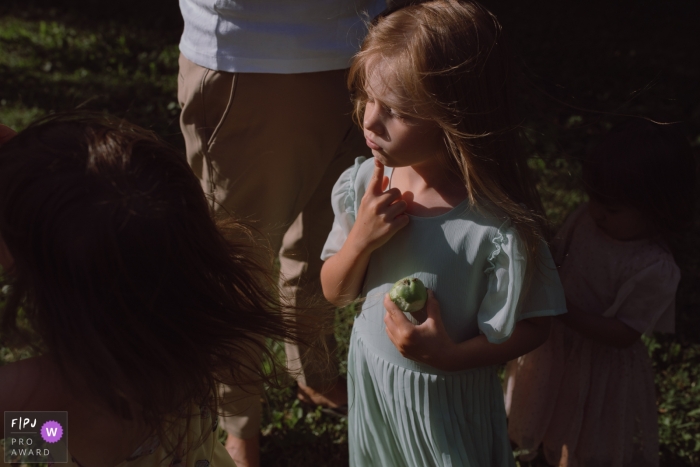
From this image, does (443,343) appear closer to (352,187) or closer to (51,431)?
(352,187)

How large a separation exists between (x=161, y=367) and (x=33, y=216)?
0.42m

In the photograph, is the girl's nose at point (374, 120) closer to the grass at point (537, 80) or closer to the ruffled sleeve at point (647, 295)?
the ruffled sleeve at point (647, 295)

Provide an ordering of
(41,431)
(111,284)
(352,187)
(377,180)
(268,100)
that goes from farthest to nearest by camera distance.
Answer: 1. (268,100)
2. (352,187)
3. (377,180)
4. (41,431)
5. (111,284)

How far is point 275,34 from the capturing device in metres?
1.96

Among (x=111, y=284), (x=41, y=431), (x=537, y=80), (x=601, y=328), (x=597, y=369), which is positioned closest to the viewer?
(x=111, y=284)

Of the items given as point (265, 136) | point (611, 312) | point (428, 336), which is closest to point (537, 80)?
point (611, 312)

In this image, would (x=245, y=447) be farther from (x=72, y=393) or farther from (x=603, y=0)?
(x=603, y=0)

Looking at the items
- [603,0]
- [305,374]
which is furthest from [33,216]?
[603,0]

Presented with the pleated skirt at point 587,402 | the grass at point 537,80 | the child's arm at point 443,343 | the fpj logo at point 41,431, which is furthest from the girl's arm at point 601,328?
the fpj logo at point 41,431

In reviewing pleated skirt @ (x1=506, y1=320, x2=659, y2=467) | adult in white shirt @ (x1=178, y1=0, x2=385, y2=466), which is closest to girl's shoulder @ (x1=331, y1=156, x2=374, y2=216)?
adult in white shirt @ (x1=178, y1=0, x2=385, y2=466)

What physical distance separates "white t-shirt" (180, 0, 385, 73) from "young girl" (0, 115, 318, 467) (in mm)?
661

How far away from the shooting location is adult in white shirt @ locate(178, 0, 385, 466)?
6.45 ft

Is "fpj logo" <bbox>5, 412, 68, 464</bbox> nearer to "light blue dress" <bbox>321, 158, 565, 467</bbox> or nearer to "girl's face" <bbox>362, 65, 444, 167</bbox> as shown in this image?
"light blue dress" <bbox>321, 158, 565, 467</bbox>

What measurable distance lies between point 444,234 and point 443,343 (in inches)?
10.8
